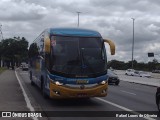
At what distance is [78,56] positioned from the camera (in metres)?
17.0

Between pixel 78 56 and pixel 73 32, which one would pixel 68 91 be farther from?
pixel 73 32

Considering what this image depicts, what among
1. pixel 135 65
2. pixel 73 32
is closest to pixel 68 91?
pixel 73 32

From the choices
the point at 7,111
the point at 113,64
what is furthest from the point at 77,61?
the point at 113,64

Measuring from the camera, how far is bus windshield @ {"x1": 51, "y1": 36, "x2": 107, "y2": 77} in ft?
54.9

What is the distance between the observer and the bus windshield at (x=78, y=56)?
54.9 feet

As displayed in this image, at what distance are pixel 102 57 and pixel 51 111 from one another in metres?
3.52

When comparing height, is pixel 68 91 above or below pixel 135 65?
above

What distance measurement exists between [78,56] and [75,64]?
1.30 feet

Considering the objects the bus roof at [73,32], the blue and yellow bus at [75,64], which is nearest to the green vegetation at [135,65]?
the bus roof at [73,32]

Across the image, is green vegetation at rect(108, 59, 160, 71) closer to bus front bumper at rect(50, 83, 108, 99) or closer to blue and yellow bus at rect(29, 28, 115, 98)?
blue and yellow bus at rect(29, 28, 115, 98)

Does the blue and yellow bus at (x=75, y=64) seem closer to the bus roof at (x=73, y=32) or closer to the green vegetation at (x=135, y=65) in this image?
the bus roof at (x=73, y=32)

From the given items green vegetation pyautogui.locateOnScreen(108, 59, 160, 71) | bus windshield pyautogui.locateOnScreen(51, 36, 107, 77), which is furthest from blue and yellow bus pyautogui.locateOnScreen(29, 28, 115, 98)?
green vegetation pyautogui.locateOnScreen(108, 59, 160, 71)

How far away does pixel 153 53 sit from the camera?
72.0 m

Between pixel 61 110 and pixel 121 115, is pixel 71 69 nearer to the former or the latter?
pixel 61 110
